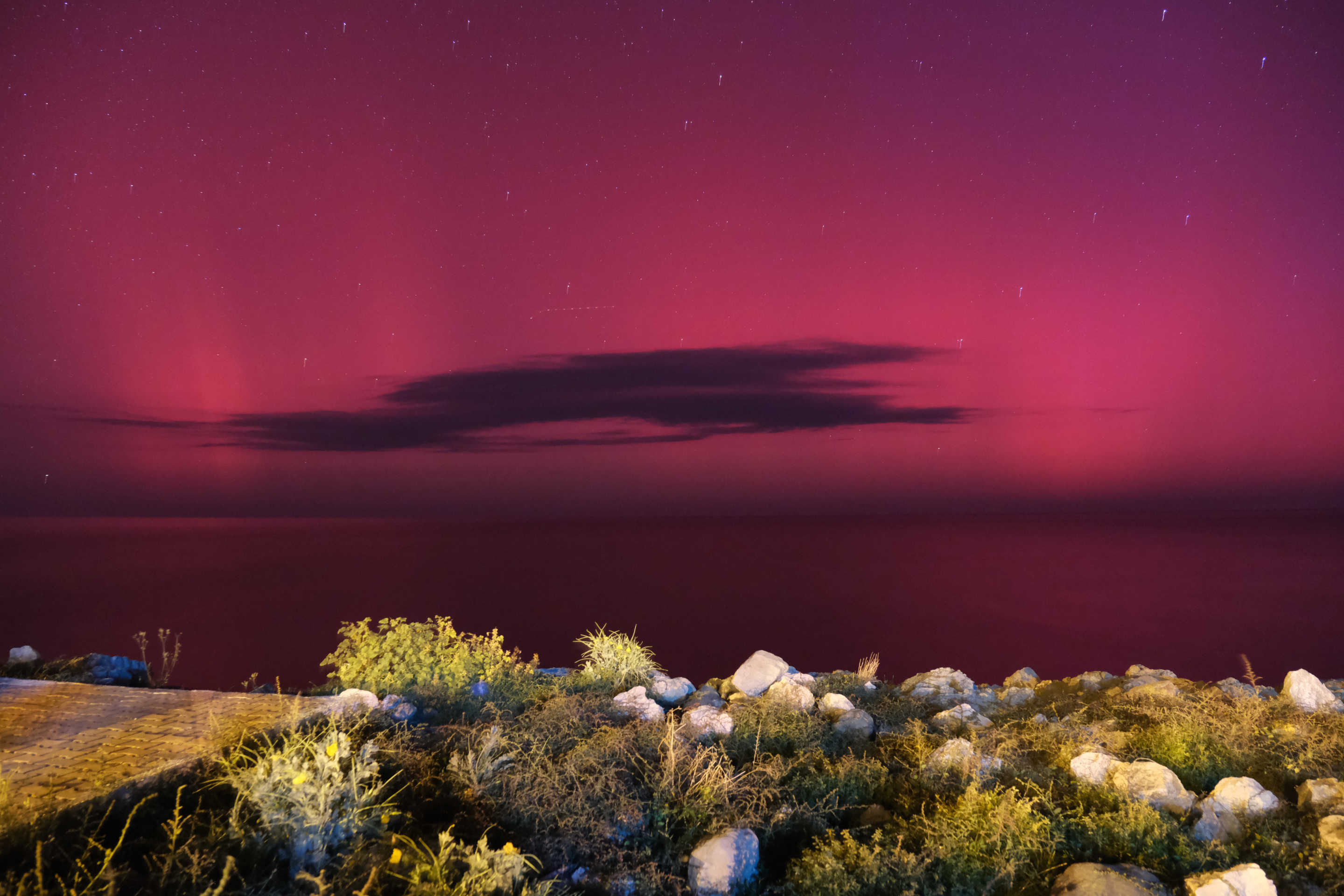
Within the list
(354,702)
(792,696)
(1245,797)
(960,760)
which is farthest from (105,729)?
(1245,797)

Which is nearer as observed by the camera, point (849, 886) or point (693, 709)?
point (849, 886)

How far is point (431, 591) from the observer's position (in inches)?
1309

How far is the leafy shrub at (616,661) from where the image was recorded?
8.59 meters

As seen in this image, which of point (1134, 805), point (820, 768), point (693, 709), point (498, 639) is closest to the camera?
point (1134, 805)

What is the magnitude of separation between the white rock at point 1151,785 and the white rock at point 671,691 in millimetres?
4541

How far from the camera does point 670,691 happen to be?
8.23 metres

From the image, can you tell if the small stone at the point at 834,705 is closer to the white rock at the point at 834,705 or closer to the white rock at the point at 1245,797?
the white rock at the point at 834,705

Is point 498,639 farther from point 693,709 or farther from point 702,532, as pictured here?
point 702,532

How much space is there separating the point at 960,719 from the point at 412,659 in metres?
6.21

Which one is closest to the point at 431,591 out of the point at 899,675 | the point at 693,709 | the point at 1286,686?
the point at 899,675

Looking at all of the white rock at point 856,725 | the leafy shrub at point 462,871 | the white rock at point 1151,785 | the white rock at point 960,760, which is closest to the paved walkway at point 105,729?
the leafy shrub at point 462,871

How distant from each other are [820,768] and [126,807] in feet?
16.2

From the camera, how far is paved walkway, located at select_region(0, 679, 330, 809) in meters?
4.38

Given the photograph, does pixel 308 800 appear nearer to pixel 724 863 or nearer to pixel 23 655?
pixel 724 863
